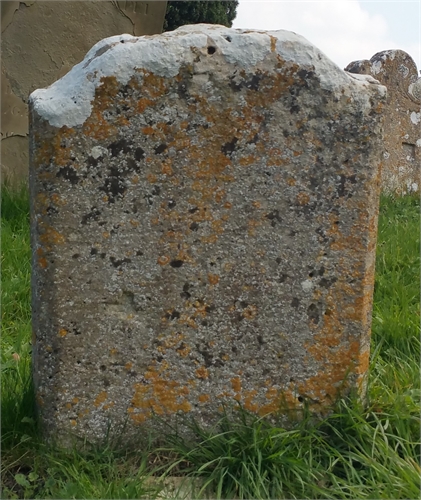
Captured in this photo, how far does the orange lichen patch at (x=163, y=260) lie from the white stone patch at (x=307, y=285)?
44cm

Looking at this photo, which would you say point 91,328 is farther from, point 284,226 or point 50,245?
point 284,226

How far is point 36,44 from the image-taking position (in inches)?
183

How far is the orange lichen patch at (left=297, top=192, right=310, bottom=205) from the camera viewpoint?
189 centimetres

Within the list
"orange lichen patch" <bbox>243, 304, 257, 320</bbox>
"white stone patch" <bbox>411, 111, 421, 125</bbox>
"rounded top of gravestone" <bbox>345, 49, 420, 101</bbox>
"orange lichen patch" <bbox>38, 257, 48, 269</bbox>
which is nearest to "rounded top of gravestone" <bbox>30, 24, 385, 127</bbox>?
"orange lichen patch" <bbox>38, 257, 48, 269</bbox>

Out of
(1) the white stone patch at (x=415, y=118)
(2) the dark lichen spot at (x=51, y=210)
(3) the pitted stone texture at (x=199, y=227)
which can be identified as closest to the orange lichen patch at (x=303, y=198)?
(3) the pitted stone texture at (x=199, y=227)

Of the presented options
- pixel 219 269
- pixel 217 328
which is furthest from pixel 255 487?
pixel 219 269

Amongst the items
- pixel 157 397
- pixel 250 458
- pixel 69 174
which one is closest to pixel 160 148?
pixel 69 174

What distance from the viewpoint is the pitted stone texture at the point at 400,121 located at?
5.81m

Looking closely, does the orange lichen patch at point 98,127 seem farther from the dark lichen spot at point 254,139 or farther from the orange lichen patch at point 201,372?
the orange lichen patch at point 201,372

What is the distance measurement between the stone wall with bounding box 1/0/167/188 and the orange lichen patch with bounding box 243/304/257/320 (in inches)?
128

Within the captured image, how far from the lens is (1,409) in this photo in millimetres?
2014

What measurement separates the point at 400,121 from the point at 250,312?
4.60 meters

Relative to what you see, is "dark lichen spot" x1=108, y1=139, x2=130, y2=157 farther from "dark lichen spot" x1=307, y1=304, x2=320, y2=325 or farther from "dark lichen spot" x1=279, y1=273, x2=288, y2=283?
"dark lichen spot" x1=307, y1=304, x2=320, y2=325

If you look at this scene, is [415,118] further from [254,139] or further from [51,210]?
[51,210]
